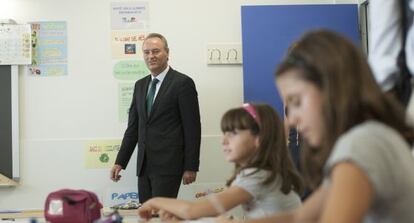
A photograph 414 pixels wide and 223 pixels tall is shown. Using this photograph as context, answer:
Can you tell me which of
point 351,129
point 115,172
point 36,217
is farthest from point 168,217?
point 115,172

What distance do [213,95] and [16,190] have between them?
160 cm

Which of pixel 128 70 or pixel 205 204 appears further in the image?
pixel 128 70

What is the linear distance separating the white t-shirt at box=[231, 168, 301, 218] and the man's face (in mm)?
1620

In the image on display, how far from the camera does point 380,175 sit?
2.55 feet

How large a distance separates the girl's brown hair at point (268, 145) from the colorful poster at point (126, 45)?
1919mm

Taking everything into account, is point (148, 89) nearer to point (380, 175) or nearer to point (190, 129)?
point (190, 129)

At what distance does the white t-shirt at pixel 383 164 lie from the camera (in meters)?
0.78

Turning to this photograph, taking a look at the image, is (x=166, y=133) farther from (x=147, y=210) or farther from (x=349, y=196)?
(x=349, y=196)

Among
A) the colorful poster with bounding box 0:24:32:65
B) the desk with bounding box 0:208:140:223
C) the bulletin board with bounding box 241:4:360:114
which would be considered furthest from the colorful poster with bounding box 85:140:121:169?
the desk with bounding box 0:208:140:223

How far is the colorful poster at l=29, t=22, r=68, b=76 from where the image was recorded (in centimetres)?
350

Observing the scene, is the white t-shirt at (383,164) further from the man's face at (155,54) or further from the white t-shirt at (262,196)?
the man's face at (155,54)

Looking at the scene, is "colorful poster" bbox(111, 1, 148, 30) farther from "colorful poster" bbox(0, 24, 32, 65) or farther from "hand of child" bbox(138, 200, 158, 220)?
"hand of child" bbox(138, 200, 158, 220)

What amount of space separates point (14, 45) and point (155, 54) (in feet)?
3.73

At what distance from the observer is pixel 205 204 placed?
1.46 m
